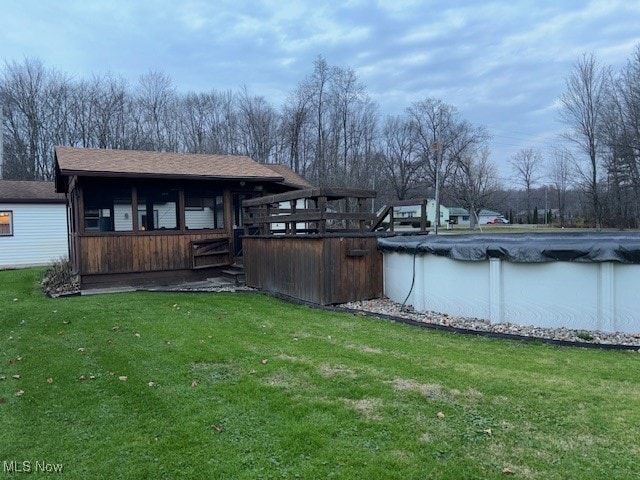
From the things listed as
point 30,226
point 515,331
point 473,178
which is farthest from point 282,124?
point 515,331

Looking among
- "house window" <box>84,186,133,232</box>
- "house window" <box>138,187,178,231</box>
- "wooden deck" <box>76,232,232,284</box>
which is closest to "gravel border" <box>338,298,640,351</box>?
"wooden deck" <box>76,232,232,284</box>

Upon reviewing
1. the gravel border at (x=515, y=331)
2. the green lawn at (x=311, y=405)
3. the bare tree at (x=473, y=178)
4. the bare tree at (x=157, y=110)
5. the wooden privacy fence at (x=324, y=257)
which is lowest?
the gravel border at (x=515, y=331)

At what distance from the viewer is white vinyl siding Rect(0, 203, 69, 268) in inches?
682

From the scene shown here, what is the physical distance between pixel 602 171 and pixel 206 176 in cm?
3301

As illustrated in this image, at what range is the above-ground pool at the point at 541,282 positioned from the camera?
216 inches

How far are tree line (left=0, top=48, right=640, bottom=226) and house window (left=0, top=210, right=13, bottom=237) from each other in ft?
34.7

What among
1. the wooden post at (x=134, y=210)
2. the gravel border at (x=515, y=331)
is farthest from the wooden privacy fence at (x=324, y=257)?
the wooden post at (x=134, y=210)

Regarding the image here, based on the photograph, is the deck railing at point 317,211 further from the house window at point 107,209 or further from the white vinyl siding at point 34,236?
the white vinyl siding at point 34,236

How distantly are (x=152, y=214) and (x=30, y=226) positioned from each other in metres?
9.87

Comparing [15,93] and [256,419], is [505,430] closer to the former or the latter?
[256,419]

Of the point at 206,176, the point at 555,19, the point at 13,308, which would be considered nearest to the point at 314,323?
the point at 13,308

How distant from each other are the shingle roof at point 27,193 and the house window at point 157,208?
914 cm

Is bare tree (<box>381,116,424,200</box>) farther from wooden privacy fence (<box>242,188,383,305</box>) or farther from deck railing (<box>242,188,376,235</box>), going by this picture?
wooden privacy fence (<box>242,188,383,305</box>)

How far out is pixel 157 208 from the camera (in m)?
10.9
